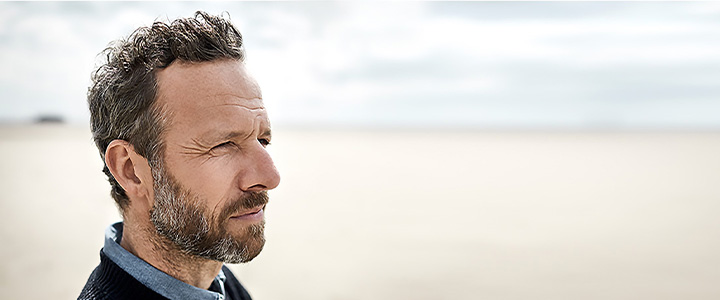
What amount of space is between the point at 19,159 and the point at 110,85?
2541 centimetres

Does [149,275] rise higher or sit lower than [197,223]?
lower

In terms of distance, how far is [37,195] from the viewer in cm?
1416

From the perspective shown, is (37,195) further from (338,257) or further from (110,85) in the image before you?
(110,85)

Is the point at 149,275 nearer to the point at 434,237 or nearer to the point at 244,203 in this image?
the point at 244,203

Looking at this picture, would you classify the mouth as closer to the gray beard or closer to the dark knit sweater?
the gray beard

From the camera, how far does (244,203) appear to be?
1880 millimetres

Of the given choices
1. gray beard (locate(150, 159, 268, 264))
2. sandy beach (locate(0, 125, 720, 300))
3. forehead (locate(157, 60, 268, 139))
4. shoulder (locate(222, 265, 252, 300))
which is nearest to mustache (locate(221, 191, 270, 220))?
gray beard (locate(150, 159, 268, 264))

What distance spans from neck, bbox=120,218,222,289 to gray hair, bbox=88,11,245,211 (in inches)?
9.2

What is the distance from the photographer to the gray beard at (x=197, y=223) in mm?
1877

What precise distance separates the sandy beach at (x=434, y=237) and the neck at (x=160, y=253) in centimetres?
580

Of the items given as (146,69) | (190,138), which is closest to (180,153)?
(190,138)

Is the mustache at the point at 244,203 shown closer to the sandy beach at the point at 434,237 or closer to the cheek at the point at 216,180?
the cheek at the point at 216,180

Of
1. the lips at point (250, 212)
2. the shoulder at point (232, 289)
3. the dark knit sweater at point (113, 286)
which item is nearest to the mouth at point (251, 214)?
A: the lips at point (250, 212)

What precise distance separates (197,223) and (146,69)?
0.49 metres
